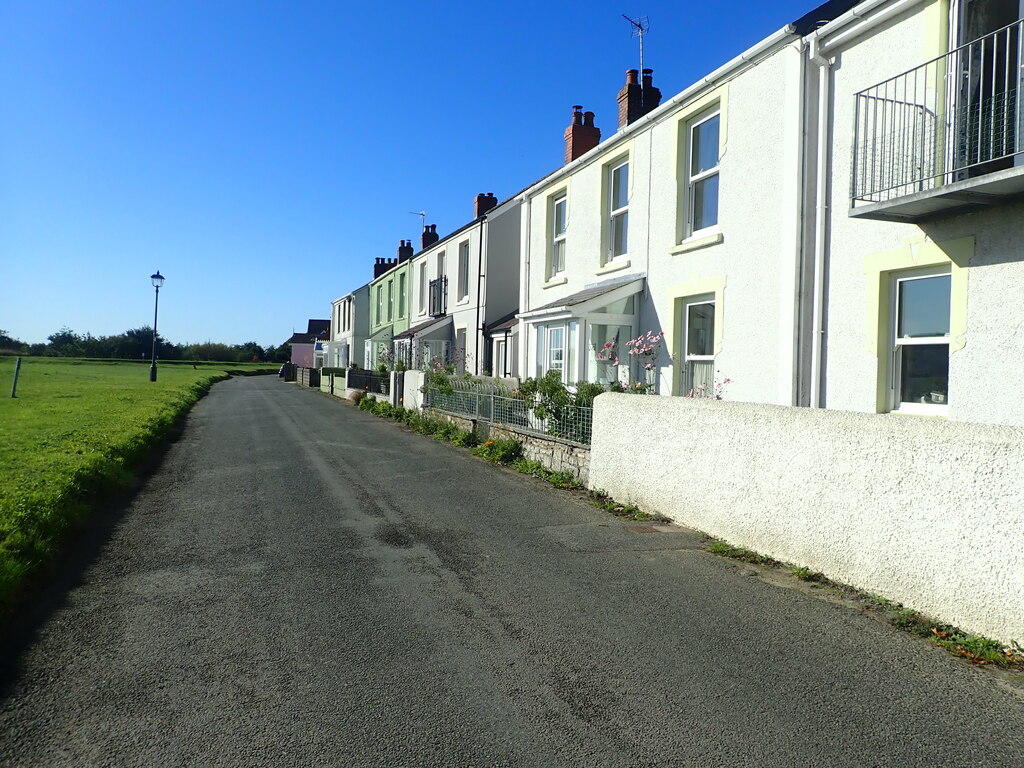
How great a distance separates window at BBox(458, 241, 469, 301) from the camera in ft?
84.5

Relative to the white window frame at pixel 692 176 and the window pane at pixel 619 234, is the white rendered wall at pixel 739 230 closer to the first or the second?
the white window frame at pixel 692 176

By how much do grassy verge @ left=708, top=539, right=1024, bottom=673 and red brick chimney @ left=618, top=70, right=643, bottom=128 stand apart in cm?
1080

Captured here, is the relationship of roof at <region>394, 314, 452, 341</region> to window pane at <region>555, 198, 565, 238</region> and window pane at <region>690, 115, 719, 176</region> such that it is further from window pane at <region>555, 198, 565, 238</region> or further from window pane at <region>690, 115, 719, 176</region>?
window pane at <region>690, 115, 719, 176</region>

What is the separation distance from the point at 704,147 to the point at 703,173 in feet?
1.56

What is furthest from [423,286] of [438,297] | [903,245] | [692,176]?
[903,245]

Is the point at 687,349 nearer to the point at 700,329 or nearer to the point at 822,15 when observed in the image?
the point at 700,329

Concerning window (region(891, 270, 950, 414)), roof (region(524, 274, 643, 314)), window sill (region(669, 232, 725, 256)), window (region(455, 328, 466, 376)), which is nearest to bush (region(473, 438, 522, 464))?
roof (region(524, 274, 643, 314))

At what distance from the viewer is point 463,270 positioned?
26.0 m

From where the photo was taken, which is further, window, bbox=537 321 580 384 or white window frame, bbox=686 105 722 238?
window, bbox=537 321 580 384

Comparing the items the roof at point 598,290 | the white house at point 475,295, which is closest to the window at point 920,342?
the roof at point 598,290

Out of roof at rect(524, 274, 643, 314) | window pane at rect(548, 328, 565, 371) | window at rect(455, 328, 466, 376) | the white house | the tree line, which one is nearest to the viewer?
roof at rect(524, 274, 643, 314)

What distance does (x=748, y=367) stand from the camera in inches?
411

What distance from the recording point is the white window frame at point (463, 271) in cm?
2572

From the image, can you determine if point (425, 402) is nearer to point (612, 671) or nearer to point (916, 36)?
point (916, 36)
